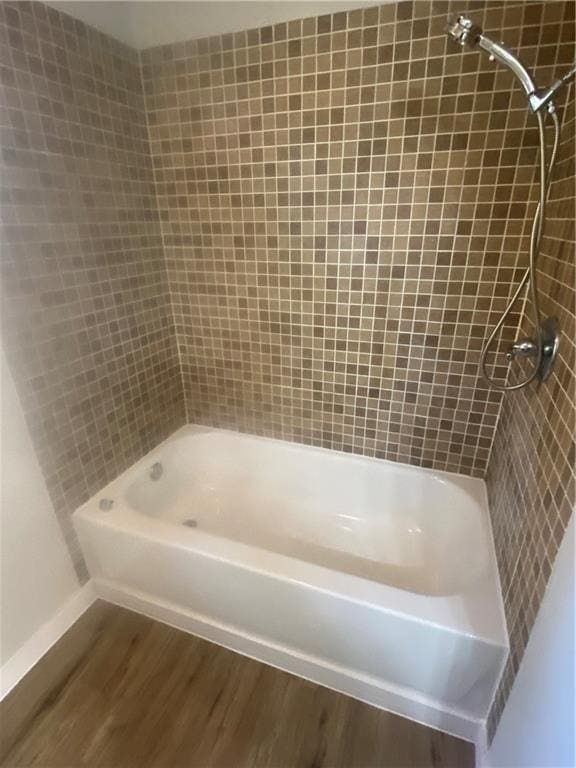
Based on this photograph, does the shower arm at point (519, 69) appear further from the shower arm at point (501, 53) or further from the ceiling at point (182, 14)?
the ceiling at point (182, 14)

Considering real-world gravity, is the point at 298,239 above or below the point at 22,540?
above

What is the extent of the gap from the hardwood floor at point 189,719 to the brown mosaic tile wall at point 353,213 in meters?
0.92

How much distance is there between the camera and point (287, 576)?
3.87 ft

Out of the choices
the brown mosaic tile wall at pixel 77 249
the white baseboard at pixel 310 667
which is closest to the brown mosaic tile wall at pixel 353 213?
the brown mosaic tile wall at pixel 77 249

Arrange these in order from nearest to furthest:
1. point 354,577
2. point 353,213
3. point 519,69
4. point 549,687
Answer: point 549,687, point 519,69, point 354,577, point 353,213

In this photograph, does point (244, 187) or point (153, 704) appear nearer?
point (153, 704)

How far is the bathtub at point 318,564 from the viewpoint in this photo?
1.11 metres

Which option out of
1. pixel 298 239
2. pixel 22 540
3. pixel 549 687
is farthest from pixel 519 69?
pixel 22 540

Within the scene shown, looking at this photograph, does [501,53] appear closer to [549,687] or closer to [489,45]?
[489,45]

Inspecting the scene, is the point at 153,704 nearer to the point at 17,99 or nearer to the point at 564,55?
the point at 17,99

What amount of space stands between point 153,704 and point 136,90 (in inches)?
88.5

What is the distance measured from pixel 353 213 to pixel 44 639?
1939 mm

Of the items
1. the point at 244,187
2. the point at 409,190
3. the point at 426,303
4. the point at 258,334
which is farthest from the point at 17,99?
the point at 426,303

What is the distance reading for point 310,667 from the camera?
1.28 m
